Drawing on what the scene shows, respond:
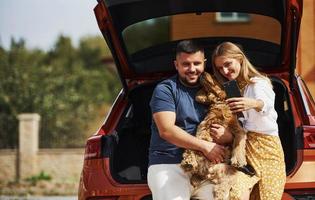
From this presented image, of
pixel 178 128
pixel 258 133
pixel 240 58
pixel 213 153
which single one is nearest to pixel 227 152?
pixel 213 153

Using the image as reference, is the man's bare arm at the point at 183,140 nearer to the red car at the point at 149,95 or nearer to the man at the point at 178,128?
the man at the point at 178,128

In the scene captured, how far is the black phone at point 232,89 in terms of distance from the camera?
434 centimetres

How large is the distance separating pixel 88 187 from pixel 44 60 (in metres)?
36.2

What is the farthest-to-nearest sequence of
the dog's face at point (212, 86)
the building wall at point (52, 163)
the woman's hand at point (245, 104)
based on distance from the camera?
the building wall at point (52, 163) → the dog's face at point (212, 86) → the woman's hand at point (245, 104)

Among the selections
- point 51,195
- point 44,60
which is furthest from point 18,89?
point 44,60

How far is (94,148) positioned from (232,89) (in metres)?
1.31

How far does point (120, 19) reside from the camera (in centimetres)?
561

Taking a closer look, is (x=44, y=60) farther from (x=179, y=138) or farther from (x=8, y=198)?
(x=179, y=138)

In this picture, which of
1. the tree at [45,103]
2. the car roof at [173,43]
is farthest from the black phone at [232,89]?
the tree at [45,103]

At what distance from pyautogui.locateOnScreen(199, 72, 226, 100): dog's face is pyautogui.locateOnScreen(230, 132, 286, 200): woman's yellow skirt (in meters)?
0.31

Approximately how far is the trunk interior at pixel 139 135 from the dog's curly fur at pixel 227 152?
23.7 inches

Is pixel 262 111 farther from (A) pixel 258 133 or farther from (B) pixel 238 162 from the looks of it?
(B) pixel 238 162

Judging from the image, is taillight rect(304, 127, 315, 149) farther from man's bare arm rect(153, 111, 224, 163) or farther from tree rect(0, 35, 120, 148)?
tree rect(0, 35, 120, 148)

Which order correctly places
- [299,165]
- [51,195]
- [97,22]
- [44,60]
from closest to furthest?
[299,165] < [97,22] < [51,195] < [44,60]
